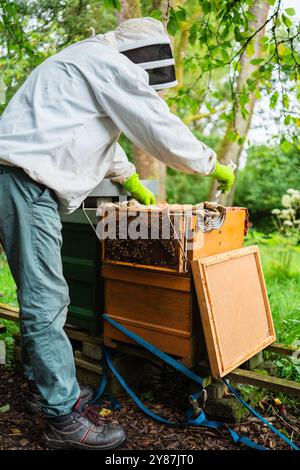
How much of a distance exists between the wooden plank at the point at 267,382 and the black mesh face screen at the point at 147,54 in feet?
5.34

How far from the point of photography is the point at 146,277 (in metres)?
2.39

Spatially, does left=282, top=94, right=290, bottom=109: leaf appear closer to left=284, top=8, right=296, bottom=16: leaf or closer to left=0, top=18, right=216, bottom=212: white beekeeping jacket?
left=284, top=8, right=296, bottom=16: leaf

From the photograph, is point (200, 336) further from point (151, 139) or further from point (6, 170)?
point (6, 170)

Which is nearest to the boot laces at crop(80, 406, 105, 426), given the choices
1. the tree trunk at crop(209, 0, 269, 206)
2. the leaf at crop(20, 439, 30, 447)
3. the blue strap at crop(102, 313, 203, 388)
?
the leaf at crop(20, 439, 30, 447)

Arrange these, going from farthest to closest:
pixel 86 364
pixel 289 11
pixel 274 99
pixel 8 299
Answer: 1. pixel 8 299
2. pixel 274 99
3. pixel 289 11
4. pixel 86 364

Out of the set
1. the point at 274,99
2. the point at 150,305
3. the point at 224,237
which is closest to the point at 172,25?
the point at 274,99

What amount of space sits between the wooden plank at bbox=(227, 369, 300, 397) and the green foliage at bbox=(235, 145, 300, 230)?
25.9 ft

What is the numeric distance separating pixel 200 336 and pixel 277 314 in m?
1.41

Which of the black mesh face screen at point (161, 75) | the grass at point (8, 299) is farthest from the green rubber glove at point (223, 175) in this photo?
the grass at point (8, 299)

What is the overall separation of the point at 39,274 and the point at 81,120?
2.37ft

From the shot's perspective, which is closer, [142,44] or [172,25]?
[142,44]

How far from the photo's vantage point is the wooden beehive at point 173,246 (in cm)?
222

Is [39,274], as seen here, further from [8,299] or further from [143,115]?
[8,299]

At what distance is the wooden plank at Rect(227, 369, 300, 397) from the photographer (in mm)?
2260
